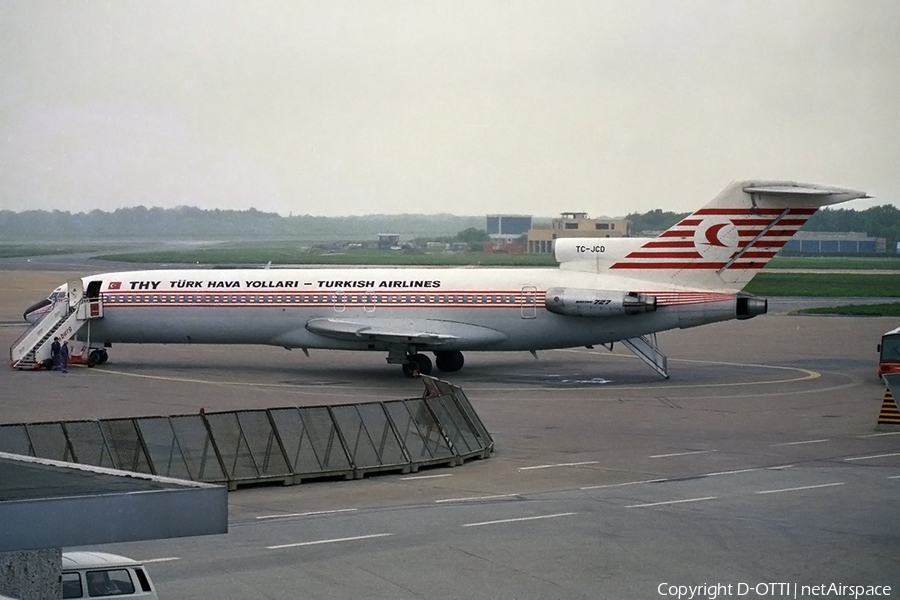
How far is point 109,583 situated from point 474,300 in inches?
1192

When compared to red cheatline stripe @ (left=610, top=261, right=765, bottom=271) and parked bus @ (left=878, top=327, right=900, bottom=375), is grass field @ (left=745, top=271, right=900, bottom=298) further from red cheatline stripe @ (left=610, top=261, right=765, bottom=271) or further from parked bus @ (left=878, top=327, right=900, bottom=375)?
parked bus @ (left=878, top=327, right=900, bottom=375)

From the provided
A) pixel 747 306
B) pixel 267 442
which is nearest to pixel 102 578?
pixel 267 442

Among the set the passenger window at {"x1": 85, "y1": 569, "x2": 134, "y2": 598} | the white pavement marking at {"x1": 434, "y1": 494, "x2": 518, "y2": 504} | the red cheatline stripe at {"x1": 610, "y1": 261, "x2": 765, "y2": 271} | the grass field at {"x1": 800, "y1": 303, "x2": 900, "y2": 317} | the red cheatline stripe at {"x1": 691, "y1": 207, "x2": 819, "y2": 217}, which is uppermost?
the red cheatline stripe at {"x1": 691, "y1": 207, "x2": 819, "y2": 217}

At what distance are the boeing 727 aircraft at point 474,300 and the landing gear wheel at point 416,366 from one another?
2.0 inches

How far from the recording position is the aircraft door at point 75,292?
4709 centimetres

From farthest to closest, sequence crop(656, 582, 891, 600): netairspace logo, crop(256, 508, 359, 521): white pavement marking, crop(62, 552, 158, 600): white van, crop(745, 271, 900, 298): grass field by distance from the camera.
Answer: crop(745, 271, 900, 298): grass field → crop(256, 508, 359, 521): white pavement marking → crop(656, 582, 891, 600): netairspace logo → crop(62, 552, 158, 600): white van

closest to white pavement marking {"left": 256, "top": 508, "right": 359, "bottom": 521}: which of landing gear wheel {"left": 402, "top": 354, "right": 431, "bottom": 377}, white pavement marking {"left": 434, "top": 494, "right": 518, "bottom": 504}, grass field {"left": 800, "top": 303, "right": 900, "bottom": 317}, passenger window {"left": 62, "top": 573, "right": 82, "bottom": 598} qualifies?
white pavement marking {"left": 434, "top": 494, "right": 518, "bottom": 504}

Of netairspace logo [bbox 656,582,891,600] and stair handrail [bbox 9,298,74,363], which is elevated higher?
stair handrail [bbox 9,298,74,363]

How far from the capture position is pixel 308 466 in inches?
999

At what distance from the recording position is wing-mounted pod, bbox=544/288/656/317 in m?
41.2

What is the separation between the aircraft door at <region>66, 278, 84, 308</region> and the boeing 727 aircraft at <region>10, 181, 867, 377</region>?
5cm

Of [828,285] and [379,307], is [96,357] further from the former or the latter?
[828,285]

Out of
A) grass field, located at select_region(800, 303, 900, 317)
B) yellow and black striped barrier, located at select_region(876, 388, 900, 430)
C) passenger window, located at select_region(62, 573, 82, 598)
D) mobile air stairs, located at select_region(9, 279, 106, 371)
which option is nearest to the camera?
passenger window, located at select_region(62, 573, 82, 598)

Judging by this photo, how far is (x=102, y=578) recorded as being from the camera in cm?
1344
